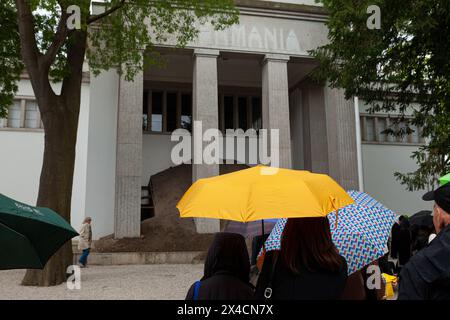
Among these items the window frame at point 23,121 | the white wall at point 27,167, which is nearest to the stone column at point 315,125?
the white wall at point 27,167

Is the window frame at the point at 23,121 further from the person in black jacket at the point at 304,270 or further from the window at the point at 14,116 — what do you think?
the person in black jacket at the point at 304,270

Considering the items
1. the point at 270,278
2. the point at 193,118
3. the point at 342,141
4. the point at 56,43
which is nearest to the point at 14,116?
the point at 193,118

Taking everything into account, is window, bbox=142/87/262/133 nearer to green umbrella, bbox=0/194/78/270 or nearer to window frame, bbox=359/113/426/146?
window frame, bbox=359/113/426/146

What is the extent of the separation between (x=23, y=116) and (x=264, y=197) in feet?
63.5

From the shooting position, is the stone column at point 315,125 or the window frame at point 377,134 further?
the window frame at point 377,134

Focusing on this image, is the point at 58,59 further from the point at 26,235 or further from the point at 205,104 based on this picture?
the point at 26,235

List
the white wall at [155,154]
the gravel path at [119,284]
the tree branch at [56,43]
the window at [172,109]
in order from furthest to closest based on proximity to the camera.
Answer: the window at [172,109], the white wall at [155,154], the tree branch at [56,43], the gravel path at [119,284]

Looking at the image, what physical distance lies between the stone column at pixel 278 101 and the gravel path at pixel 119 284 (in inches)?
300

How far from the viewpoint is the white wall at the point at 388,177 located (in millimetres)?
23203

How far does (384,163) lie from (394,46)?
473 inches

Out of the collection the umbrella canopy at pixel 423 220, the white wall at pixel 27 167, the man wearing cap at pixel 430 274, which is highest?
the white wall at pixel 27 167

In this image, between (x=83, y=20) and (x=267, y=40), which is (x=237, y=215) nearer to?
(x=83, y=20)

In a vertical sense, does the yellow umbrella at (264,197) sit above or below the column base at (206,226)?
above

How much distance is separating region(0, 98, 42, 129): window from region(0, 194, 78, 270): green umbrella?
18604 millimetres
